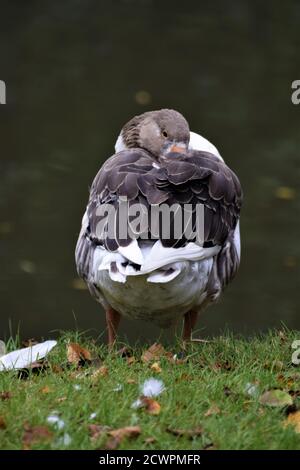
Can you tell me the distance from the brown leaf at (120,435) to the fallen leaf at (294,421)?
2.10 ft

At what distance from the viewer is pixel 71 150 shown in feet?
41.2

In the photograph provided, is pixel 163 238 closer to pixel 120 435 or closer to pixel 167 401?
pixel 167 401

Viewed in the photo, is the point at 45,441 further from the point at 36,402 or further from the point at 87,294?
the point at 87,294

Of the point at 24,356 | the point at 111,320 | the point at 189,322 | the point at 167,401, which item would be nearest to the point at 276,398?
the point at 167,401

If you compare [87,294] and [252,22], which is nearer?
[87,294]

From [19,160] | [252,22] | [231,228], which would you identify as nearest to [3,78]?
[19,160]

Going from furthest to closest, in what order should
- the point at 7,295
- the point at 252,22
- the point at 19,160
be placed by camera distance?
the point at 252,22 → the point at 19,160 → the point at 7,295

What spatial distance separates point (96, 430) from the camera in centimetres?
413

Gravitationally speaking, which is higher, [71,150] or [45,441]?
[71,150]

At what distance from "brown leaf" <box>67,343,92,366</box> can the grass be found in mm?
52

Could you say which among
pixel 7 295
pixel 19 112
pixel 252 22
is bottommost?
pixel 7 295

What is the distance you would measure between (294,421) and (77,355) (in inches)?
56.0

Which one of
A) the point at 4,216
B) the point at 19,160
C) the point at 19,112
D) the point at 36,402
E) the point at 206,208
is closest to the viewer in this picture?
the point at 36,402

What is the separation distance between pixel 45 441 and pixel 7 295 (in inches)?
255
